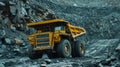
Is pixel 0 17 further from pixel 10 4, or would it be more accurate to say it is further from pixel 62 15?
pixel 62 15

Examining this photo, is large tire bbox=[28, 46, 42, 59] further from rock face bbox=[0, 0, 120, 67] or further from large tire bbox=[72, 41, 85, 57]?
large tire bbox=[72, 41, 85, 57]

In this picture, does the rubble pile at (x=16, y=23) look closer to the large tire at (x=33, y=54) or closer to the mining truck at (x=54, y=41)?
the large tire at (x=33, y=54)

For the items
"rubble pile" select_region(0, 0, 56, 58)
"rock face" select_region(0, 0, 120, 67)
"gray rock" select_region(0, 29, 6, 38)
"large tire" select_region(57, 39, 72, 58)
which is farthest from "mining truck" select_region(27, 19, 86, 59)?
"gray rock" select_region(0, 29, 6, 38)

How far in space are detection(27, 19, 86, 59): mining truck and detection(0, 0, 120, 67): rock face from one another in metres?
0.57

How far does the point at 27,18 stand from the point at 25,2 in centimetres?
167

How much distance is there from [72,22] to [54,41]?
12.3 m

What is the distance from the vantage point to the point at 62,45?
1303 cm

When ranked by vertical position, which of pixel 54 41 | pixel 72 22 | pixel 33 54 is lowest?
pixel 72 22

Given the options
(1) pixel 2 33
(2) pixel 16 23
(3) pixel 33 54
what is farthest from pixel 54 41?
(2) pixel 16 23

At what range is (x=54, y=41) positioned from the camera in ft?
42.5

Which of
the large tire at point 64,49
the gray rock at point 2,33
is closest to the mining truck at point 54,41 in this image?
the large tire at point 64,49

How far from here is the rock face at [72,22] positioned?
1166 centimetres

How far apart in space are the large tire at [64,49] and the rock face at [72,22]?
0.52m

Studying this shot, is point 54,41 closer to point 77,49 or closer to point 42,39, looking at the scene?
point 42,39
